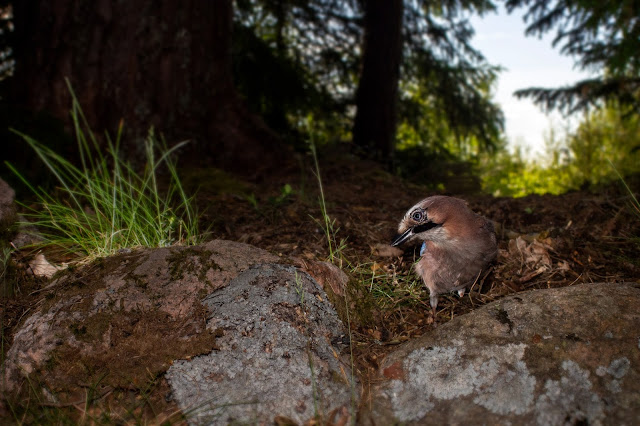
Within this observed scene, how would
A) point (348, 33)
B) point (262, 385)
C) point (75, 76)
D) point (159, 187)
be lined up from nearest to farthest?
point (262, 385), point (159, 187), point (75, 76), point (348, 33)

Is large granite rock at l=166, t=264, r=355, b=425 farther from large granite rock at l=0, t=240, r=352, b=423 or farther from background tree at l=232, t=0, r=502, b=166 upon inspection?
background tree at l=232, t=0, r=502, b=166

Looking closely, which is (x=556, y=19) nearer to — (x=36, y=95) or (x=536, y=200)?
(x=536, y=200)

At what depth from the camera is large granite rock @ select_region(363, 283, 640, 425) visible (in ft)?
6.00

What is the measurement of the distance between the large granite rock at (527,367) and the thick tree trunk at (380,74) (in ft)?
16.7

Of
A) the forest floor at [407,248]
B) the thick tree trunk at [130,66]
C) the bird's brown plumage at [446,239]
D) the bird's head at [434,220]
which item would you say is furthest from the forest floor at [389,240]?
the thick tree trunk at [130,66]

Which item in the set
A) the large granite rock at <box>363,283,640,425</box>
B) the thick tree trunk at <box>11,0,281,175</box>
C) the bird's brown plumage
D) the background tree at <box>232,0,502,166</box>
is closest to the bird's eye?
the bird's brown plumage

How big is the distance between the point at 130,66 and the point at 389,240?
3.19 m

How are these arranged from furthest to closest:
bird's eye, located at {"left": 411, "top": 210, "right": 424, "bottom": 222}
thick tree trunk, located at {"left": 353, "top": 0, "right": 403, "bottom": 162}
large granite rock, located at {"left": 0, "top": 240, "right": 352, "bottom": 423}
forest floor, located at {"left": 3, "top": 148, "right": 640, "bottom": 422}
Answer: thick tree trunk, located at {"left": 353, "top": 0, "right": 403, "bottom": 162}
forest floor, located at {"left": 3, "top": 148, "right": 640, "bottom": 422}
bird's eye, located at {"left": 411, "top": 210, "right": 424, "bottom": 222}
large granite rock, located at {"left": 0, "top": 240, "right": 352, "bottom": 423}

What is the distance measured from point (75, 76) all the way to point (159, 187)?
56.6 inches

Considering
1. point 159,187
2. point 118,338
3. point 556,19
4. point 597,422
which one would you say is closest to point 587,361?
point 597,422

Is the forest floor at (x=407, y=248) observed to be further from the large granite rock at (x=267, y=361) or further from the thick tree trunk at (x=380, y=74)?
the thick tree trunk at (x=380, y=74)

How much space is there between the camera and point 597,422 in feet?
5.73

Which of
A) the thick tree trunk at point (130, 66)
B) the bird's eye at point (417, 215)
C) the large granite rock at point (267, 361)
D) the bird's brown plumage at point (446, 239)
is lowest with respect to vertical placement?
the large granite rock at point (267, 361)

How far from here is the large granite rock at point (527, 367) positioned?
1.83 metres
